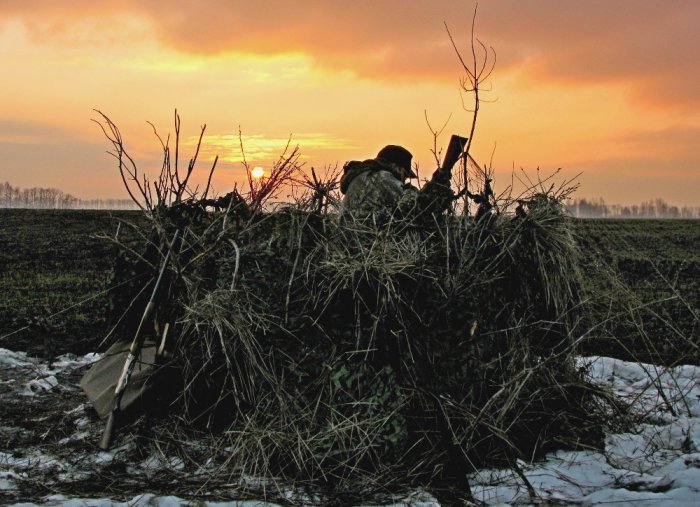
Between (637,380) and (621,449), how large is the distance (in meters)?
2.10

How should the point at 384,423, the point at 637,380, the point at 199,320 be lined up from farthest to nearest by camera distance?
1. the point at 637,380
2. the point at 199,320
3. the point at 384,423

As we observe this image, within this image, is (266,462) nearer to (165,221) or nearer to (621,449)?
(165,221)

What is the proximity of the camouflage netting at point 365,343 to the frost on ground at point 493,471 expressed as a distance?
0.26 metres

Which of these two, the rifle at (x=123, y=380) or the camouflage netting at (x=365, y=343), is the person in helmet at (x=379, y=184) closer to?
the camouflage netting at (x=365, y=343)

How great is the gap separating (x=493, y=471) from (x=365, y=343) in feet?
4.52

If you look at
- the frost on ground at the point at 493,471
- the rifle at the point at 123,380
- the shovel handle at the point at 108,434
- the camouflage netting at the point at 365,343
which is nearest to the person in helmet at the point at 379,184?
the camouflage netting at the point at 365,343

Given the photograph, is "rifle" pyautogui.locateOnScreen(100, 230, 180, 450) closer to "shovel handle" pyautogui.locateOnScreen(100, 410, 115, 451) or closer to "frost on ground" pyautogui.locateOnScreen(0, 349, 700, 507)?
"shovel handle" pyautogui.locateOnScreen(100, 410, 115, 451)

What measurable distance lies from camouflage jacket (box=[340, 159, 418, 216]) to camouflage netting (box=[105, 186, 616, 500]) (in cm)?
21

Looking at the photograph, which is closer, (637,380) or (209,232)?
(209,232)

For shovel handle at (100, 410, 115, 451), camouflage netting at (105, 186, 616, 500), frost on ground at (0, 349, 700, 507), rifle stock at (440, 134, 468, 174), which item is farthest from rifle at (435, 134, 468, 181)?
shovel handle at (100, 410, 115, 451)

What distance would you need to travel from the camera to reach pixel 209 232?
5.56 m

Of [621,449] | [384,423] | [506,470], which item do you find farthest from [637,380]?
[384,423]

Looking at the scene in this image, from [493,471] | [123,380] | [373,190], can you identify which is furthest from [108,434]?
[373,190]

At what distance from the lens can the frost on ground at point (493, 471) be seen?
4.23 m
